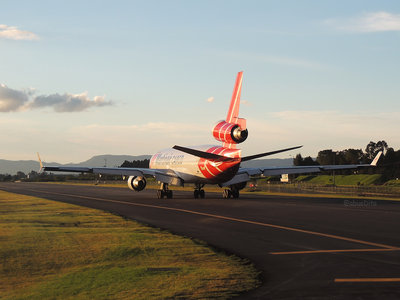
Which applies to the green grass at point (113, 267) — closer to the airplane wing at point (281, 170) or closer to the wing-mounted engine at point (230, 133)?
the wing-mounted engine at point (230, 133)

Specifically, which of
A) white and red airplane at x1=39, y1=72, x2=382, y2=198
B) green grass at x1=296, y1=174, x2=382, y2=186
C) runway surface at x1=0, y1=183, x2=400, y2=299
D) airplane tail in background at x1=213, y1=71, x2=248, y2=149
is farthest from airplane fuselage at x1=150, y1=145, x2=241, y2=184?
green grass at x1=296, y1=174, x2=382, y2=186

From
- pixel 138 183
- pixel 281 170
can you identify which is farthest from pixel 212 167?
pixel 281 170

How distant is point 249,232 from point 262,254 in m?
5.54

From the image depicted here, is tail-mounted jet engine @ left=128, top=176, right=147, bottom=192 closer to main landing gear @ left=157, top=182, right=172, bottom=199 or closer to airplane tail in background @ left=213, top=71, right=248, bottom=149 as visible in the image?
main landing gear @ left=157, top=182, right=172, bottom=199

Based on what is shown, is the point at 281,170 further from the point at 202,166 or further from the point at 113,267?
the point at 113,267

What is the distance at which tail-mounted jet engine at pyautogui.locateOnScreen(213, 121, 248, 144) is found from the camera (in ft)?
126

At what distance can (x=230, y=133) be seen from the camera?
3866 cm

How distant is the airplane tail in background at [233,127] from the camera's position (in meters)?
38.6

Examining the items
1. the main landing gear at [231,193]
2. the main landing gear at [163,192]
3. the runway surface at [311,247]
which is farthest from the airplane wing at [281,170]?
the runway surface at [311,247]

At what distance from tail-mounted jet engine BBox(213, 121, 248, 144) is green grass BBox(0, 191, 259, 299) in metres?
19.9

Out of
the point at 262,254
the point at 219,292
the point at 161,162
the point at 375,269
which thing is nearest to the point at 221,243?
the point at 262,254

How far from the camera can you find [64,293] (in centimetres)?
933

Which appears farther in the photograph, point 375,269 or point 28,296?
point 375,269

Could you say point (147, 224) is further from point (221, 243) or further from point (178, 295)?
point (178, 295)
